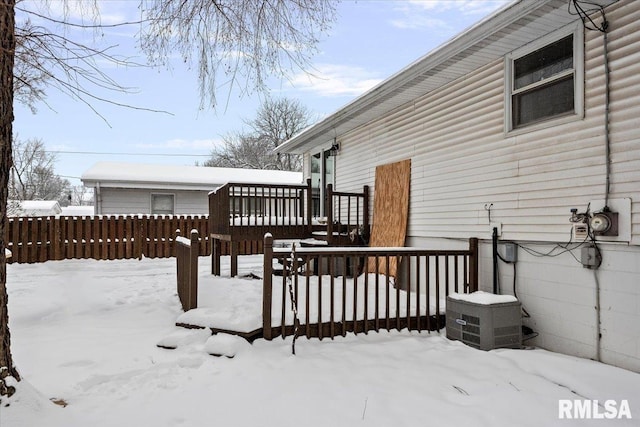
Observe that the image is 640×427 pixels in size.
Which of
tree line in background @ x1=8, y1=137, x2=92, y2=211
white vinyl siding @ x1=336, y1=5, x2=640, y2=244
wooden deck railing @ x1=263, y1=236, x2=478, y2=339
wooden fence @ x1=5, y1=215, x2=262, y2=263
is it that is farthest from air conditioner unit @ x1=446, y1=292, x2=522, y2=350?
tree line in background @ x1=8, y1=137, x2=92, y2=211

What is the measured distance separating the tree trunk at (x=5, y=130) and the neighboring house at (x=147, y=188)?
12.1 m

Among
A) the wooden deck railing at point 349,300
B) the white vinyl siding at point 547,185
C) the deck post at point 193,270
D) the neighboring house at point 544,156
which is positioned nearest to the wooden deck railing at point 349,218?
the white vinyl siding at point 547,185

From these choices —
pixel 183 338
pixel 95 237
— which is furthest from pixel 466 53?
pixel 95 237

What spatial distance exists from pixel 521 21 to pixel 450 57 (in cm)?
93

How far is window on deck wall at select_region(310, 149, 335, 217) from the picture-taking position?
10.1 m

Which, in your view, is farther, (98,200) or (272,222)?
(98,200)

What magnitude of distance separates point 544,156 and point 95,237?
10675mm

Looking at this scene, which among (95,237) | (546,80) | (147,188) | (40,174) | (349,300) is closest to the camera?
(546,80)

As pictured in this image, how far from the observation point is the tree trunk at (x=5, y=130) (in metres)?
2.55

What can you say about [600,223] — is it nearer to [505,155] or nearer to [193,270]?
[505,155]

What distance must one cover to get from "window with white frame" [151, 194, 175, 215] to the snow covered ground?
10484mm

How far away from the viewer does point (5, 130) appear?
2600mm

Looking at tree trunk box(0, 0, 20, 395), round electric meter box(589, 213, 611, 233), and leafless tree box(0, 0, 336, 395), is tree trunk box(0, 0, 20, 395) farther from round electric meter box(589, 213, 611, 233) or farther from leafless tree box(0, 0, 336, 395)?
round electric meter box(589, 213, 611, 233)

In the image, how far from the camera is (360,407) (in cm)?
280
